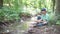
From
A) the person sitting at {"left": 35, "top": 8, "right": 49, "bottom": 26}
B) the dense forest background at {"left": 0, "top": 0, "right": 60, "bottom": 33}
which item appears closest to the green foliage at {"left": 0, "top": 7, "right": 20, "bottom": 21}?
the dense forest background at {"left": 0, "top": 0, "right": 60, "bottom": 33}

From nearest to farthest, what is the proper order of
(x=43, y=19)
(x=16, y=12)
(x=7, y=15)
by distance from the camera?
(x=43, y=19) < (x=7, y=15) < (x=16, y=12)

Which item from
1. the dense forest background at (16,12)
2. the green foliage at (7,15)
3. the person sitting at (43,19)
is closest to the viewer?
the dense forest background at (16,12)

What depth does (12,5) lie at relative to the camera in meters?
13.6

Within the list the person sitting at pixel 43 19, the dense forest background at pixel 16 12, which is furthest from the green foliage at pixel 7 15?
the person sitting at pixel 43 19

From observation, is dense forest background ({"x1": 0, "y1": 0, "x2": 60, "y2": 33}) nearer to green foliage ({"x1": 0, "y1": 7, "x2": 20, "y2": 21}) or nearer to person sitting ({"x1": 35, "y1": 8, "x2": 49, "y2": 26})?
green foliage ({"x1": 0, "y1": 7, "x2": 20, "y2": 21})

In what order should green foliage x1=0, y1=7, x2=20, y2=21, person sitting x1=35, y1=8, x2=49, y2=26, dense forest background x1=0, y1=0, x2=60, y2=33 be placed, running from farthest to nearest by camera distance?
green foliage x1=0, y1=7, x2=20, y2=21
person sitting x1=35, y1=8, x2=49, y2=26
dense forest background x1=0, y1=0, x2=60, y2=33

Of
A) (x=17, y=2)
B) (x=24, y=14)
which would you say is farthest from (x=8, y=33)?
(x=24, y=14)

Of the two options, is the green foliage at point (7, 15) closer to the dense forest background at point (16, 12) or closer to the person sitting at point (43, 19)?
the dense forest background at point (16, 12)

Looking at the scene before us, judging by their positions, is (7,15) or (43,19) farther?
(7,15)

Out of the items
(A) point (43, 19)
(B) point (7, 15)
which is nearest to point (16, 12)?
(B) point (7, 15)

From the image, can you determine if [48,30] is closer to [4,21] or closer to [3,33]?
[3,33]

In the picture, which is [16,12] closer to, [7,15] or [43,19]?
[7,15]

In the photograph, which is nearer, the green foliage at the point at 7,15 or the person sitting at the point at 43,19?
the person sitting at the point at 43,19

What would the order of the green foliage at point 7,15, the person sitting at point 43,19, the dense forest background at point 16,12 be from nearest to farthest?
the dense forest background at point 16,12 → the person sitting at point 43,19 → the green foliage at point 7,15
